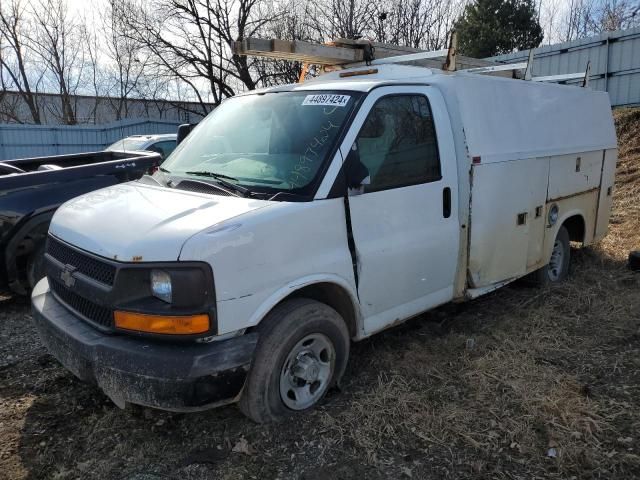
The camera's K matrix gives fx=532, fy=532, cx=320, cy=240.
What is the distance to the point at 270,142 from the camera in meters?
3.57

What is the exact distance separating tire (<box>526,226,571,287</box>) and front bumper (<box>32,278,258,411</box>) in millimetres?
3707

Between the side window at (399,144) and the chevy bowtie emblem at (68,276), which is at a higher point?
the side window at (399,144)

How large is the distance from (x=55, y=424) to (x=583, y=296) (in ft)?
15.4

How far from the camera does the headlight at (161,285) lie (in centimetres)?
270

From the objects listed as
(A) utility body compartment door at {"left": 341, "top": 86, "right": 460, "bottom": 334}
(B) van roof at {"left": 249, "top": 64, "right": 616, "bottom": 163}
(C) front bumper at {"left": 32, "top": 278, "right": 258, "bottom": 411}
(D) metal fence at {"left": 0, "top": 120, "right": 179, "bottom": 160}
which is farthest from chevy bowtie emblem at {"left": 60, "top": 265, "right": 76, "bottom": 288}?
(D) metal fence at {"left": 0, "top": 120, "right": 179, "bottom": 160}

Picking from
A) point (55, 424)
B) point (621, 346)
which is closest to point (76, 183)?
point (55, 424)

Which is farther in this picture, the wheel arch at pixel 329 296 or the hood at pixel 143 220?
the wheel arch at pixel 329 296

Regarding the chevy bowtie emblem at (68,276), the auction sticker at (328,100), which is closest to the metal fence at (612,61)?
the auction sticker at (328,100)

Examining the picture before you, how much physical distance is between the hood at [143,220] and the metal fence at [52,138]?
49.2 ft

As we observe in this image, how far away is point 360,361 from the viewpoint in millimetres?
4012

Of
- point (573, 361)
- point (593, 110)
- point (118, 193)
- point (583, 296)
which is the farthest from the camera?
point (593, 110)

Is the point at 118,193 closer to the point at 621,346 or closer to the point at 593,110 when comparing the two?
the point at 621,346

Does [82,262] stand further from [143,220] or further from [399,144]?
[399,144]

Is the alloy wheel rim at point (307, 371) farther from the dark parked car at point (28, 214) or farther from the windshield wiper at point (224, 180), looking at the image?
the dark parked car at point (28, 214)
